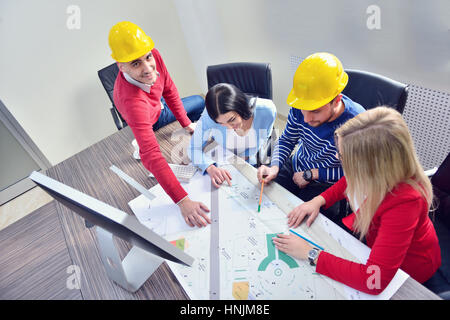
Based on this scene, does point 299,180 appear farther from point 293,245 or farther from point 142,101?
point 142,101

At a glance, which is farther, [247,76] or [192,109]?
[192,109]

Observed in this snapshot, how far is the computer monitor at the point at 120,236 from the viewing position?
0.61 meters

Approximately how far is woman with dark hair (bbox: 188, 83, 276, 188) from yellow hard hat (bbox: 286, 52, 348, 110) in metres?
0.34

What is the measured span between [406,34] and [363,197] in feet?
4.18

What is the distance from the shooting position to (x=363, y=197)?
31.8 inches

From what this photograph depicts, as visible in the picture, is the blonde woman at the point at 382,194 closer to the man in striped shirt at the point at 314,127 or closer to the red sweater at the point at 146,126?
the man in striped shirt at the point at 314,127

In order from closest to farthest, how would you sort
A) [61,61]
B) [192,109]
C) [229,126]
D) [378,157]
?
[378,157] < [229,126] < [192,109] < [61,61]

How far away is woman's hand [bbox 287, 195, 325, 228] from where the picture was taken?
37.4 inches

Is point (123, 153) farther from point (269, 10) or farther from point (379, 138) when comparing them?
point (269, 10)

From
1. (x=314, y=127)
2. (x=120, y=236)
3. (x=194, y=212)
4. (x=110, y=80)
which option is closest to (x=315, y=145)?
(x=314, y=127)

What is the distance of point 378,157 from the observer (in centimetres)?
74

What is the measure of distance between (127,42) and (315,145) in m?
1.04

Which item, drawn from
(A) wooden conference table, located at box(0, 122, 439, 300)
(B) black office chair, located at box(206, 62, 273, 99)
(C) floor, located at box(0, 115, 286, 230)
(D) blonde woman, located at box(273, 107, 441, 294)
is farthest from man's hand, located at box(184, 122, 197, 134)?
(C) floor, located at box(0, 115, 286, 230)
